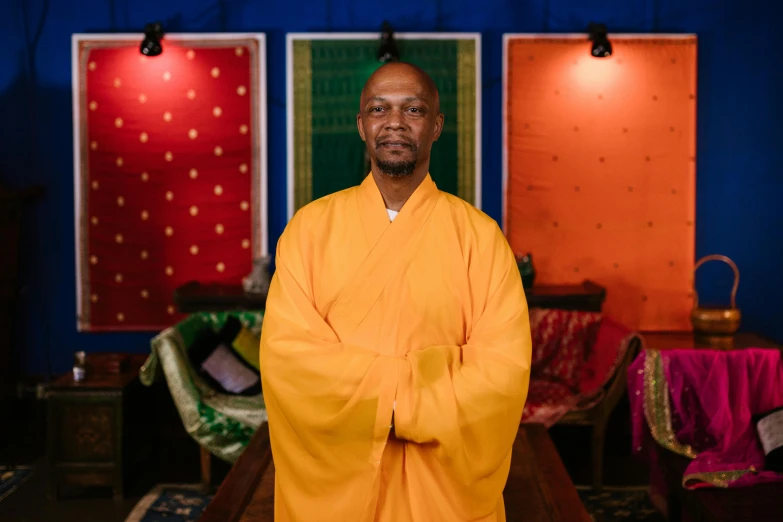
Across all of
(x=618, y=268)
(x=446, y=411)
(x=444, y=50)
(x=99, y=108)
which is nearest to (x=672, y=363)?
(x=618, y=268)

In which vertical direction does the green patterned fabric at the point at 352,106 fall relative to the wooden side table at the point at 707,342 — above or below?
above

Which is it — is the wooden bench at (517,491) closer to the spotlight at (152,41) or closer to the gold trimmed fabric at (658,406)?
the gold trimmed fabric at (658,406)

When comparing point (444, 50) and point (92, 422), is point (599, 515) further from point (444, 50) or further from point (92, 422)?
point (444, 50)

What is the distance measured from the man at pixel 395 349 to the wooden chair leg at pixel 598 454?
7.24ft

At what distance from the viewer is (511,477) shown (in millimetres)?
2850

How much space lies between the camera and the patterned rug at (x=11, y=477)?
13.0 feet

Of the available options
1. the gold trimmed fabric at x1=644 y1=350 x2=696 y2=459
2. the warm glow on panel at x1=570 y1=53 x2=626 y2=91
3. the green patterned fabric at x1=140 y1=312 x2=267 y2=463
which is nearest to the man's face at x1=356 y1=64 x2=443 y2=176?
the gold trimmed fabric at x1=644 y1=350 x2=696 y2=459

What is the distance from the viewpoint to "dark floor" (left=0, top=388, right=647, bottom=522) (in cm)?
375

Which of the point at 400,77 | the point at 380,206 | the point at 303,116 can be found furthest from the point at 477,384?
the point at 303,116

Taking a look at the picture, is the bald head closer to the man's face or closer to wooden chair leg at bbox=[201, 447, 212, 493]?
the man's face

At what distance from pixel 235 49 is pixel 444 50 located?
146cm

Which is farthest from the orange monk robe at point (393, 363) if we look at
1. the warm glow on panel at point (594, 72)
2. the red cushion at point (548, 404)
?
the warm glow on panel at point (594, 72)

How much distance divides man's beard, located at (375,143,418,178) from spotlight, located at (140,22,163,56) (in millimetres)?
3350

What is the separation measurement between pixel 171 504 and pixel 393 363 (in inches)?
98.3
